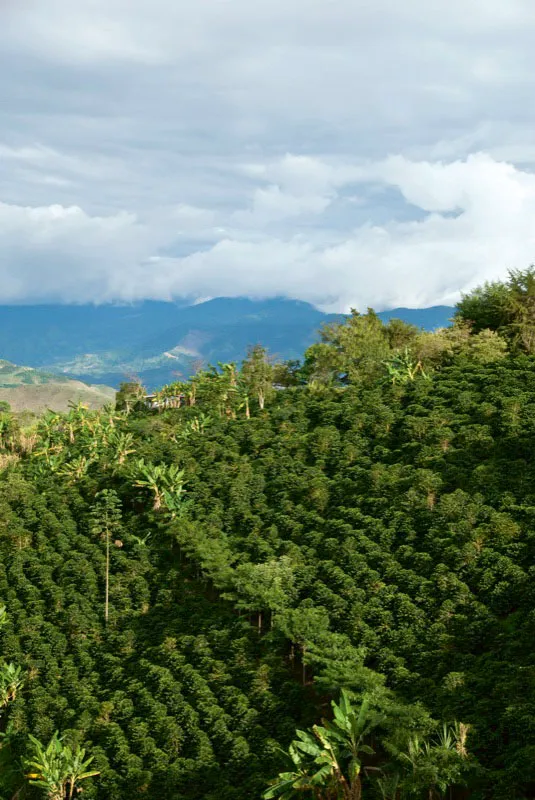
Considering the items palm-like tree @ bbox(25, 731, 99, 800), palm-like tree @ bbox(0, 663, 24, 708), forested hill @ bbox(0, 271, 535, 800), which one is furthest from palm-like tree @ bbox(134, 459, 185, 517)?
palm-like tree @ bbox(25, 731, 99, 800)

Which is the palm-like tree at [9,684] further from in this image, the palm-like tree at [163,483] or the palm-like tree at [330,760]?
the palm-like tree at [330,760]

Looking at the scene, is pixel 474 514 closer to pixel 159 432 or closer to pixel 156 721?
pixel 156 721

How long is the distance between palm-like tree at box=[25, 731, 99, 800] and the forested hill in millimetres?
103

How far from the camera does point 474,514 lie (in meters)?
35.1

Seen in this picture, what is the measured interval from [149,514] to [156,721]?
15981 millimetres

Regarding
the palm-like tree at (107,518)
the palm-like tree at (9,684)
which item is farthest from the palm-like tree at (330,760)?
the palm-like tree at (107,518)

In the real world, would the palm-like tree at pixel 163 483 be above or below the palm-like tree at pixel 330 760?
above

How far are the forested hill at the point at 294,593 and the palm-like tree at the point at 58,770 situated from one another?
103 millimetres

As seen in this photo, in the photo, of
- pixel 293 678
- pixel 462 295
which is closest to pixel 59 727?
pixel 293 678

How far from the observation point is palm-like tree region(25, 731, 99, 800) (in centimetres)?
2805

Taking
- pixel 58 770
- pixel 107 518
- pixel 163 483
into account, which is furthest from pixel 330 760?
pixel 163 483

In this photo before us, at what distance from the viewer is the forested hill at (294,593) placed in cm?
2512

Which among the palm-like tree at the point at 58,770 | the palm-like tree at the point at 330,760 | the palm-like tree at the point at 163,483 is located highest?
the palm-like tree at the point at 163,483

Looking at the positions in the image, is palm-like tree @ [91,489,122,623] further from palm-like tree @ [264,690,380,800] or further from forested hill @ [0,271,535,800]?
palm-like tree @ [264,690,380,800]
